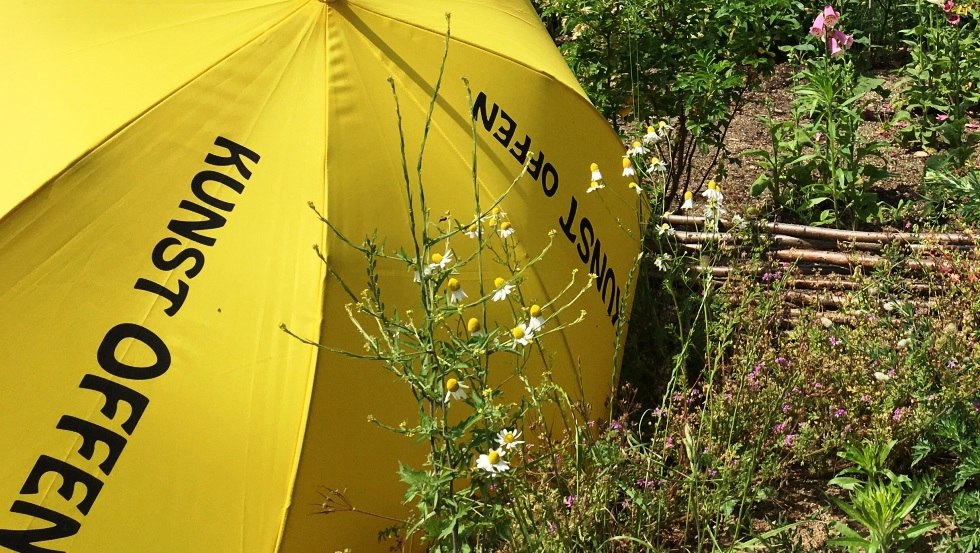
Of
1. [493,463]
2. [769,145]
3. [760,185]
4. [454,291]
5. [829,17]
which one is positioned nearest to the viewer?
[493,463]

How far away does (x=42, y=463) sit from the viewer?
2465 millimetres

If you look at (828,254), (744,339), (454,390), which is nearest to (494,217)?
(454,390)

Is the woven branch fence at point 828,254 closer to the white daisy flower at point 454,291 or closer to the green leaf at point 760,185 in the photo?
the green leaf at point 760,185

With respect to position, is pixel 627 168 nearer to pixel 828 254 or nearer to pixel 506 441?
pixel 506 441

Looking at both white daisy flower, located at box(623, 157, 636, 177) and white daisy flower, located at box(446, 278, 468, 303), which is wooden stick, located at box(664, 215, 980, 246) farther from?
white daisy flower, located at box(446, 278, 468, 303)

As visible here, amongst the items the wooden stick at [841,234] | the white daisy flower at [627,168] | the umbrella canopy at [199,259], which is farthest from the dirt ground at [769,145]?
the umbrella canopy at [199,259]

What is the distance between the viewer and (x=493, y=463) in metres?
2.31

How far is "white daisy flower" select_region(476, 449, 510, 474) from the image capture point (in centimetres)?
230

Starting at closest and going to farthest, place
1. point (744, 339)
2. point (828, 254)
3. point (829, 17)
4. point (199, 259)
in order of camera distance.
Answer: point (199, 259) < point (744, 339) < point (828, 254) < point (829, 17)

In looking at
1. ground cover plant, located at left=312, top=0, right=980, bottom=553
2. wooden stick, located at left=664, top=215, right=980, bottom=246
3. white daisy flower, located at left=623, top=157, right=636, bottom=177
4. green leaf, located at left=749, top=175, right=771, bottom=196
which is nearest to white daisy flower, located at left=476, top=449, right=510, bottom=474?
ground cover plant, located at left=312, top=0, right=980, bottom=553

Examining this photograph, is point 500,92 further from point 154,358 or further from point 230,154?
point 154,358

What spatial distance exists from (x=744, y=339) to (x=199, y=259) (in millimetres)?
2050

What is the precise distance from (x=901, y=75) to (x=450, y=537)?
430 centimetres

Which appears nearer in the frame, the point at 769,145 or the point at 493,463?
the point at 493,463
